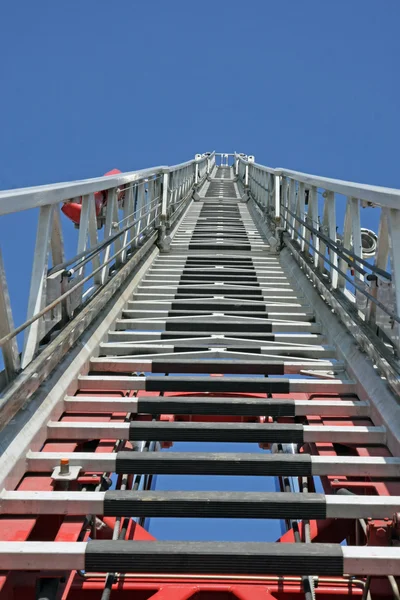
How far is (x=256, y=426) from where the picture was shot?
9.68 feet

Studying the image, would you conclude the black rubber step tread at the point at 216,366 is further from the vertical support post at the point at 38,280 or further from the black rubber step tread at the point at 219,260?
the black rubber step tread at the point at 219,260

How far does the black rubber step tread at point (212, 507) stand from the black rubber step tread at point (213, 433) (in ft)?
1.70

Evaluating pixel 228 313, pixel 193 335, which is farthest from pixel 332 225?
pixel 193 335

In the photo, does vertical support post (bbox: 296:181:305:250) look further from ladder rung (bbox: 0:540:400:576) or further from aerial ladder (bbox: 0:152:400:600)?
ladder rung (bbox: 0:540:400:576)

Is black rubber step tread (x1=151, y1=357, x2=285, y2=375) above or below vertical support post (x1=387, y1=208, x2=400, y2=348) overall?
below

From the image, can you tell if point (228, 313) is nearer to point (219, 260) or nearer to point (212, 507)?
point (219, 260)

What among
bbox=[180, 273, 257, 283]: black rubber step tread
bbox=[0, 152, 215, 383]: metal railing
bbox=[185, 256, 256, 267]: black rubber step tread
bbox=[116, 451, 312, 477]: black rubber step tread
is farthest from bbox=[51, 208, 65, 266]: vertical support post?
bbox=[185, 256, 256, 267]: black rubber step tread

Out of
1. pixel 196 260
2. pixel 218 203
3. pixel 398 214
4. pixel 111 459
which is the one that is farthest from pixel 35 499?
pixel 218 203

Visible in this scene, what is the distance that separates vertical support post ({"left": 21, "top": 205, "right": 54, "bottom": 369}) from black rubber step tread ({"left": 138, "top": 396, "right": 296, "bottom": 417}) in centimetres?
60

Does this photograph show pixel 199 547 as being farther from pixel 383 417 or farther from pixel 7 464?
pixel 383 417

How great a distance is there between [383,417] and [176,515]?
113cm

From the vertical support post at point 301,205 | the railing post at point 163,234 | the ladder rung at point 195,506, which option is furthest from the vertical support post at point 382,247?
the railing post at point 163,234

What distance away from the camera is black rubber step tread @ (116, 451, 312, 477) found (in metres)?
2.65

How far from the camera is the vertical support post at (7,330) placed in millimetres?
2607
